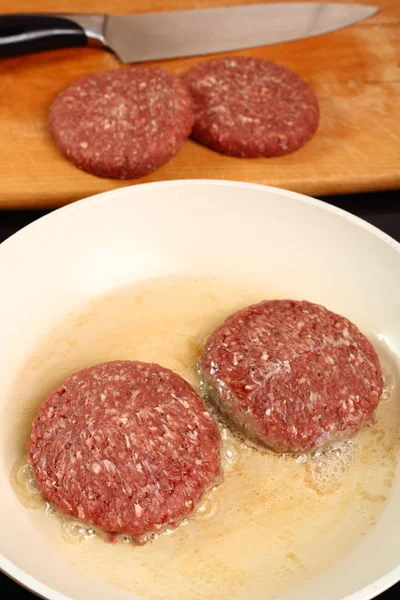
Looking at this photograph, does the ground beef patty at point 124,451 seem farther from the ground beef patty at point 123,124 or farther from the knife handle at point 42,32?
the knife handle at point 42,32

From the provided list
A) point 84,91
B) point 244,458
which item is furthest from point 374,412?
point 84,91

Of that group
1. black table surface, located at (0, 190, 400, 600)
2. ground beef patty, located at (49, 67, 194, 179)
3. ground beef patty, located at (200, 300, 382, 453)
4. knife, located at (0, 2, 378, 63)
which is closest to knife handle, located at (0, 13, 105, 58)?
knife, located at (0, 2, 378, 63)

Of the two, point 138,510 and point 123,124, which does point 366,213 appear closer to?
point 123,124

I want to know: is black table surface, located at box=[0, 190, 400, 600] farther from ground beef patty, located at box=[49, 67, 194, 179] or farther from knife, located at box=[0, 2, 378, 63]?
knife, located at box=[0, 2, 378, 63]

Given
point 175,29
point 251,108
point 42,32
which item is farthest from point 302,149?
point 42,32

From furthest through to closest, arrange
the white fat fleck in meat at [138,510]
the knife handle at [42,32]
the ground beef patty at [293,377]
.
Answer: the knife handle at [42,32] < the ground beef patty at [293,377] < the white fat fleck in meat at [138,510]

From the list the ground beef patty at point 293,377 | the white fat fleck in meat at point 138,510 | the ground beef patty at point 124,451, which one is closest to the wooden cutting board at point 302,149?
the ground beef patty at point 293,377

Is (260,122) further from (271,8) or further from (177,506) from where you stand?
(177,506)
